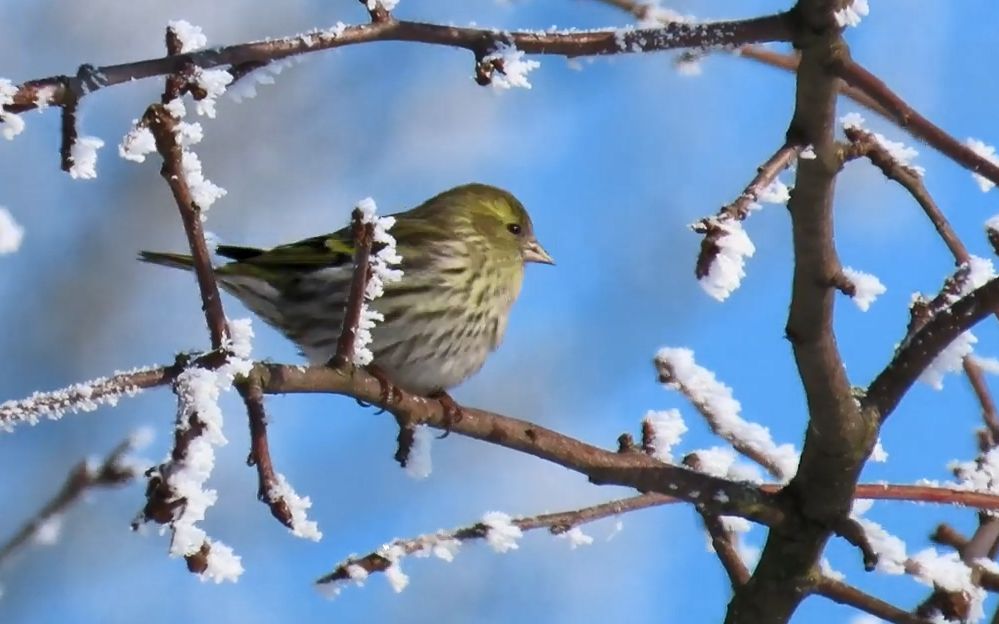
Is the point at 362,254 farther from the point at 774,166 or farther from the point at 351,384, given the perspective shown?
the point at 774,166

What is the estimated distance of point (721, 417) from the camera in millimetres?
2348

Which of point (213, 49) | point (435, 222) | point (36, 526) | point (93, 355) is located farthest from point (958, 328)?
point (93, 355)

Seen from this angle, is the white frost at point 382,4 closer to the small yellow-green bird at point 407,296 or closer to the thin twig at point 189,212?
the thin twig at point 189,212

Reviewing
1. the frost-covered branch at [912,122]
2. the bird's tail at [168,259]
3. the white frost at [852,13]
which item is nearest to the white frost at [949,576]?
the frost-covered branch at [912,122]

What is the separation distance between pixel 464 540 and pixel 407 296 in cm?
173

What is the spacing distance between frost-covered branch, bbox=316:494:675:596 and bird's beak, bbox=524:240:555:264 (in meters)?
2.37

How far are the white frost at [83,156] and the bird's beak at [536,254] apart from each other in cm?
308

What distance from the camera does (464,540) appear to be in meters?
2.17

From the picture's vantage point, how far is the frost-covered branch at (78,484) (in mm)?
1993

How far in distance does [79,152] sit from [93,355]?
8290mm

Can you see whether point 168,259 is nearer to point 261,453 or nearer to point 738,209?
point 261,453

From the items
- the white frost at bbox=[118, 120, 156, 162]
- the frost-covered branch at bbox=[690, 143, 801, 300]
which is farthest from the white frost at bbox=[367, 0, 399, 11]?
the frost-covered branch at bbox=[690, 143, 801, 300]

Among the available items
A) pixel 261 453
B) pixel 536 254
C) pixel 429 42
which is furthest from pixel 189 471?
pixel 536 254

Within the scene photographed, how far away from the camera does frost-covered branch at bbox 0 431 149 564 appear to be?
1993 mm
